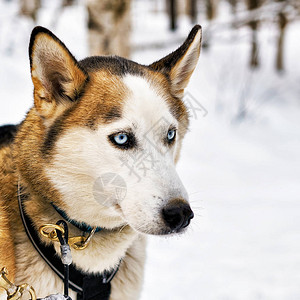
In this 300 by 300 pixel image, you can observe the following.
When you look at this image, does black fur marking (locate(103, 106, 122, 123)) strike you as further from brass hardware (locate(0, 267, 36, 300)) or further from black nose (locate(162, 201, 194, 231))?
brass hardware (locate(0, 267, 36, 300))

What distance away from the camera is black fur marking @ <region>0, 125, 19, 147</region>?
2.09 metres

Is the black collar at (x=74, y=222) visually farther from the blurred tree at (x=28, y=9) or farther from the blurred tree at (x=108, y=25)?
the blurred tree at (x=28, y=9)

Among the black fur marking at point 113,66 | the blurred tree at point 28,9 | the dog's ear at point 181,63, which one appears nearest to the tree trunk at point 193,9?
the blurred tree at point 28,9

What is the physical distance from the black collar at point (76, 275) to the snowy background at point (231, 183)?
0.47 metres

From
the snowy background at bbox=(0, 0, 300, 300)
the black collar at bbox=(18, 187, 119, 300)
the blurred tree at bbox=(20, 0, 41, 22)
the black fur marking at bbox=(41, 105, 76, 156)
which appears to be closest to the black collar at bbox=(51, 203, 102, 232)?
the black collar at bbox=(18, 187, 119, 300)

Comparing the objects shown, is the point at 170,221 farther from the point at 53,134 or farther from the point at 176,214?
the point at 53,134

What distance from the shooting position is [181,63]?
6.51 ft

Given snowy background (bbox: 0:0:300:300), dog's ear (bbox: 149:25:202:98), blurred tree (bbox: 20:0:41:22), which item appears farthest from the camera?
blurred tree (bbox: 20:0:41:22)

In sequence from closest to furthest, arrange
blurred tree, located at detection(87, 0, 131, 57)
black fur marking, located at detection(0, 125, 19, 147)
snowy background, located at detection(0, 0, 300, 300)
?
black fur marking, located at detection(0, 125, 19, 147) < snowy background, located at detection(0, 0, 300, 300) < blurred tree, located at detection(87, 0, 131, 57)

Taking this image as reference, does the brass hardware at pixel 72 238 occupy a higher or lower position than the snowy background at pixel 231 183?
higher

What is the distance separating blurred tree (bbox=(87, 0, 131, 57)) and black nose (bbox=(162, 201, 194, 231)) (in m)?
3.49

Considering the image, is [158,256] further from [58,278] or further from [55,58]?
[55,58]

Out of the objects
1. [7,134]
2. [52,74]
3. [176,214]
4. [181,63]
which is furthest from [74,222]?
[181,63]

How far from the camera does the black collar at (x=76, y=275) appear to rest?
167cm
